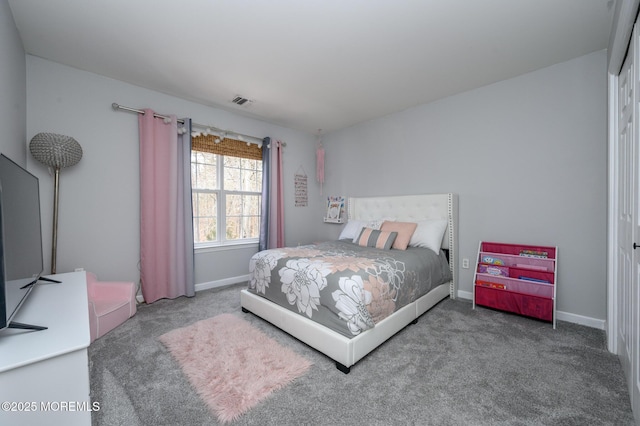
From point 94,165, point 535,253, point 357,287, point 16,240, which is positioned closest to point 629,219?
point 535,253

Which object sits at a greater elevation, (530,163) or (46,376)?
(530,163)

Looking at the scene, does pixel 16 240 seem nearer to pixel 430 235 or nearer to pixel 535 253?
pixel 430 235

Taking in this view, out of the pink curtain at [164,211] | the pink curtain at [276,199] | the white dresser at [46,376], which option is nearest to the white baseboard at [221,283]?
the pink curtain at [164,211]

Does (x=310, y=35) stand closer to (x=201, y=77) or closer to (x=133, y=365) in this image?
(x=201, y=77)

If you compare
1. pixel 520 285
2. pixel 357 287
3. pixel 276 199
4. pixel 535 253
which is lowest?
pixel 520 285

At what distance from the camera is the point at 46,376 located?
32.6 inches

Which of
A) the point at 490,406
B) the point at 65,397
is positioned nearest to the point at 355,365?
the point at 490,406

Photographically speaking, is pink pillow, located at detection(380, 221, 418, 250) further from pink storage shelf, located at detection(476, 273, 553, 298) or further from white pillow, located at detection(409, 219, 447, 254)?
pink storage shelf, located at detection(476, 273, 553, 298)

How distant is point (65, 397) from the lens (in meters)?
0.86

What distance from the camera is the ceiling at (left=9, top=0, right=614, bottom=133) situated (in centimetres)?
182

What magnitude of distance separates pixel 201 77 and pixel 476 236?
11.4 feet

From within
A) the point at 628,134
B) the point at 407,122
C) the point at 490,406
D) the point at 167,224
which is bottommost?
the point at 490,406

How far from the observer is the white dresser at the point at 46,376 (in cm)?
77

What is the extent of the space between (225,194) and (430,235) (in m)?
2.74
